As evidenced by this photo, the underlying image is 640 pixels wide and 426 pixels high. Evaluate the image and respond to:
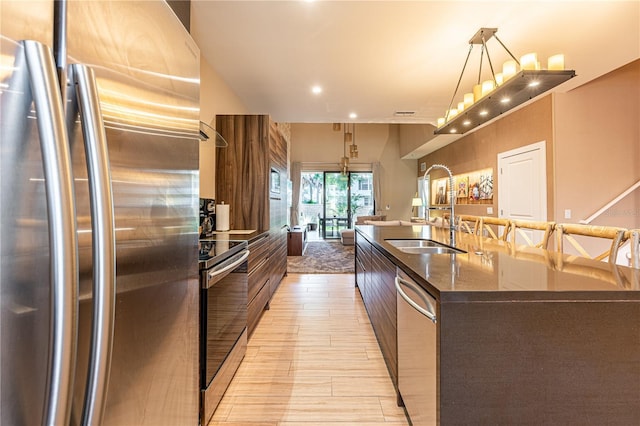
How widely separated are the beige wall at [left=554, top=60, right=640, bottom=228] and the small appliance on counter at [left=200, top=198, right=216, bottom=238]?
452cm

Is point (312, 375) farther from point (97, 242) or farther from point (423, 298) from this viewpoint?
point (97, 242)

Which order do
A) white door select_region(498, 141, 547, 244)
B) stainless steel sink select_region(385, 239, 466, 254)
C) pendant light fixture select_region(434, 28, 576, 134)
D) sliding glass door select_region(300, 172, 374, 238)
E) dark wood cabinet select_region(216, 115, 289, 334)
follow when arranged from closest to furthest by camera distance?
1. pendant light fixture select_region(434, 28, 576, 134)
2. stainless steel sink select_region(385, 239, 466, 254)
3. dark wood cabinet select_region(216, 115, 289, 334)
4. white door select_region(498, 141, 547, 244)
5. sliding glass door select_region(300, 172, 374, 238)

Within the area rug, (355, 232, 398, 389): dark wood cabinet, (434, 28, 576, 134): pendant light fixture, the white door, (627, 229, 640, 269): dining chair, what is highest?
(434, 28, 576, 134): pendant light fixture

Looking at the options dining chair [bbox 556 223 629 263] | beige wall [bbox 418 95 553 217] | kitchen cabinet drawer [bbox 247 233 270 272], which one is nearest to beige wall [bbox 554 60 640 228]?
beige wall [bbox 418 95 553 217]

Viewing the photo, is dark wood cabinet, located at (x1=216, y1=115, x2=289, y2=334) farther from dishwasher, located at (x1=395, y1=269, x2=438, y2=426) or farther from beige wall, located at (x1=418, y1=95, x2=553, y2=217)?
beige wall, located at (x1=418, y1=95, x2=553, y2=217)

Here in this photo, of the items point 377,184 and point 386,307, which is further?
point 377,184

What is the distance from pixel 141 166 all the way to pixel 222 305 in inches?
45.1

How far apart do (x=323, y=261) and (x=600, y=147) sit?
15.3ft

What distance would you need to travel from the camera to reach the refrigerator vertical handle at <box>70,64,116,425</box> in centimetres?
51

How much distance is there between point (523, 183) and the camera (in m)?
4.61

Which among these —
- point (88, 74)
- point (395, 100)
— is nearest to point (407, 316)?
point (88, 74)

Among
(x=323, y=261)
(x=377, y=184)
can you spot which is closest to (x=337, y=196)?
(x=377, y=184)

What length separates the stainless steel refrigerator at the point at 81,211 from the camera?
0.44 meters

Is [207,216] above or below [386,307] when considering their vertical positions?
above
